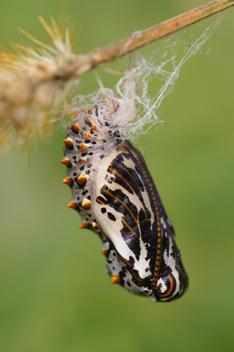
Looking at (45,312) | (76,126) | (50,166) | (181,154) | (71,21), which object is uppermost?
(71,21)

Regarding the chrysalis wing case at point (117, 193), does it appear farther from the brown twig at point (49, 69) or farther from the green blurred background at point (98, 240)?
the green blurred background at point (98, 240)

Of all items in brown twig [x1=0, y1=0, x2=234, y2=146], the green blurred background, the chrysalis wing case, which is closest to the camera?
brown twig [x1=0, y1=0, x2=234, y2=146]

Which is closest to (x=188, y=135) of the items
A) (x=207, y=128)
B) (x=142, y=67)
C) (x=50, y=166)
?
(x=207, y=128)

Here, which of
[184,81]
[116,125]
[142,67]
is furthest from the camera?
[184,81]

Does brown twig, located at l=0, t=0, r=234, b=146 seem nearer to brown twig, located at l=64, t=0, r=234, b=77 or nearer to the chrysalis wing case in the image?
brown twig, located at l=64, t=0, r=234, b=77

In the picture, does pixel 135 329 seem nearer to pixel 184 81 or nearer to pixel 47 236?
pixel 47 236

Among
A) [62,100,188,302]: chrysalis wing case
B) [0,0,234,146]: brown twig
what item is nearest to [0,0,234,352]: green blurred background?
[62,100,188,302]: chrysalis wing case
